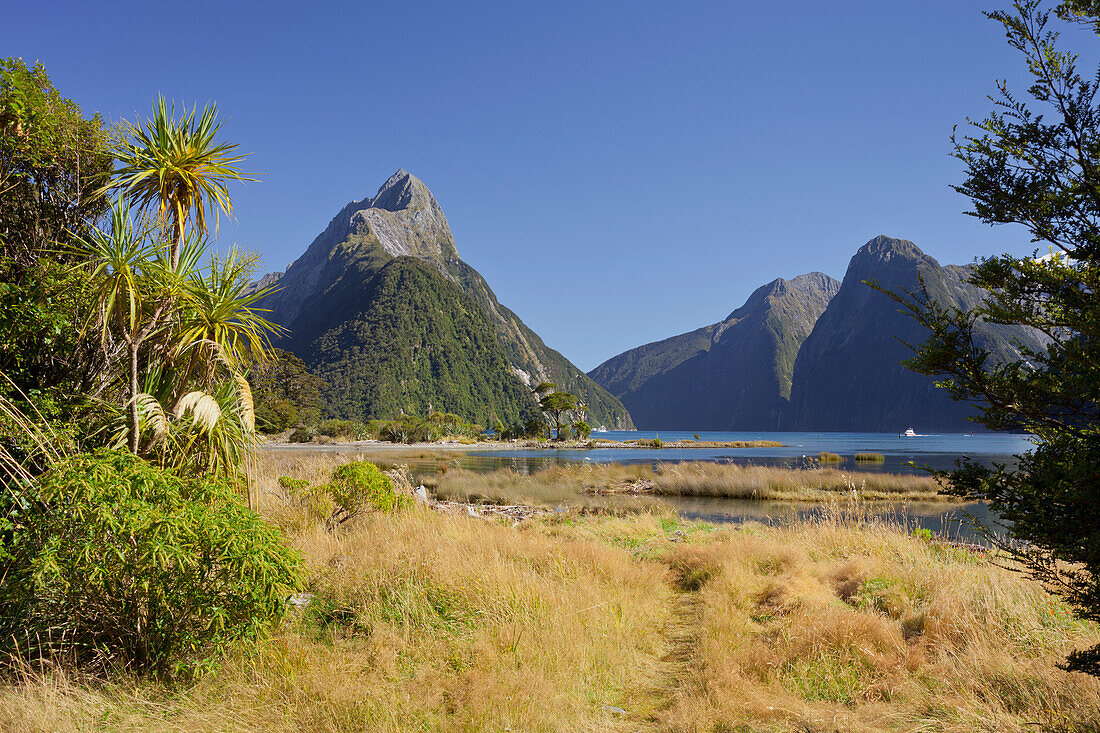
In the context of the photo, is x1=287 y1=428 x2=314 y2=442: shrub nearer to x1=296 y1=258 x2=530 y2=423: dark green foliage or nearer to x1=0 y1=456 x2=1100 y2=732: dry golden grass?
x1=296 y1=258 x2=530 y2=423: dark green foliage

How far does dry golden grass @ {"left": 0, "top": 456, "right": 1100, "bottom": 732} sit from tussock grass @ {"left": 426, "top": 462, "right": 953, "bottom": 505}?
1337 cm

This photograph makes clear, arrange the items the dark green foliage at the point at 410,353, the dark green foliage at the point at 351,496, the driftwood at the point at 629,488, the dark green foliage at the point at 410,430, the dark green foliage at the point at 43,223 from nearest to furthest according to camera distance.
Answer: the dark green foliage at the point at 43,223
the dark green foliage at the point at 351,496
the driftwood at the point at 629,488
the dark green foliage at the point at 410,430
the dark green foliage at the point at 410,353

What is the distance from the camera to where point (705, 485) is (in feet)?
82.1

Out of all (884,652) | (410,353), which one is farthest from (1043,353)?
(410,353)

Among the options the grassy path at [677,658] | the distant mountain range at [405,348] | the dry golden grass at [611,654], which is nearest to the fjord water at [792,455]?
the grassy path at [677,658]

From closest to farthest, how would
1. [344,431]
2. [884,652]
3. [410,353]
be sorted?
1. [884,652]
2. [344,431]
3. [410,353]

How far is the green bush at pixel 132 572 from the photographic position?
11.7 ft

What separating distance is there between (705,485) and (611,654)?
69.9 ft

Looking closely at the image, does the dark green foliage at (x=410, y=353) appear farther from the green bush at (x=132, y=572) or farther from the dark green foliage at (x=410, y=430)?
the green bush at (x=132, y=572)

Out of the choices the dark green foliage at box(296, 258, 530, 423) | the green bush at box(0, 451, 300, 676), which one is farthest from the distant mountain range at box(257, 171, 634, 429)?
the green bush at box(0, 451, 300, 676)

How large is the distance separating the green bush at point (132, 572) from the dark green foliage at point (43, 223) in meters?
1.70

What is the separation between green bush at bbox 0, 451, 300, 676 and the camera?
3.56 meters

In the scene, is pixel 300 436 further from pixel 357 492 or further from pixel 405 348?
pixel 405 348

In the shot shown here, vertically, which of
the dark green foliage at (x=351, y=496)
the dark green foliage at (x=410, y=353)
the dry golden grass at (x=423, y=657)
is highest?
the dark green foliage at (x=410, y=353)
